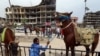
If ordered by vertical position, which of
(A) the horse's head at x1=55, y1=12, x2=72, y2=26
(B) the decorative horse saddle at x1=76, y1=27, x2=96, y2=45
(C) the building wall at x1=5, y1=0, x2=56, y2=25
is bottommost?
(C) the building wall at x1=5, y1=0, x2=56, y2=25

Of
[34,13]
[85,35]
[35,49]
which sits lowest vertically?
[34,13]

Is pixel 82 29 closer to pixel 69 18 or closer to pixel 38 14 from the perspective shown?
pixel 69 18

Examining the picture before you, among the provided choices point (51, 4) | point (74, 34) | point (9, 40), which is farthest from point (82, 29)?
point (51, 4)

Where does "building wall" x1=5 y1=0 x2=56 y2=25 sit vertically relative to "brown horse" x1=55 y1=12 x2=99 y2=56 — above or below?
below

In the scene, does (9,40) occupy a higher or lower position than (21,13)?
higher

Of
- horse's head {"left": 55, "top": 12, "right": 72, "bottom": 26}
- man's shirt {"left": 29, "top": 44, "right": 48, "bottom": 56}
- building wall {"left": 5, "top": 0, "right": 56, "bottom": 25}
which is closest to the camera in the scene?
man's shirt {"left": 29, "top": 44, "right": 48, "bottom": 56}

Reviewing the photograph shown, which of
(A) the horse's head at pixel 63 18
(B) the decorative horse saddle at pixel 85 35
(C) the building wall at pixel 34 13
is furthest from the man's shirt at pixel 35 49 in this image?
(C) the building wall at pixel 34 13

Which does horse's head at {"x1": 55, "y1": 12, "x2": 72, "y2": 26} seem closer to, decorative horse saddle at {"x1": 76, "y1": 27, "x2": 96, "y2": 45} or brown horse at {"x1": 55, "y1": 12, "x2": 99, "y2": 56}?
brown horse at {"x1": 55, "y1": 12, "x2": 99, "y2": 56}

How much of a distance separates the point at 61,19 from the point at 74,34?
2.31 ft

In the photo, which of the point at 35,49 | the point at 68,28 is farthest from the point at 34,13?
the point at 35,49

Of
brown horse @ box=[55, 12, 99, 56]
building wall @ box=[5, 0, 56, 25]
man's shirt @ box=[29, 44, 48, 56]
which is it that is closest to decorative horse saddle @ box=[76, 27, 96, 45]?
brown horse @ box=[55, 12, 99, 56]

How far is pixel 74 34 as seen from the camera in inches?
387

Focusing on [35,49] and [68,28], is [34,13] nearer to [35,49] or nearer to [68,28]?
[68,28]

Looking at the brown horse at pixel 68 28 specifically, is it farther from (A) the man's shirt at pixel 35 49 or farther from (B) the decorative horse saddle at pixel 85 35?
(A) the man's shirt at pixel 35 49
